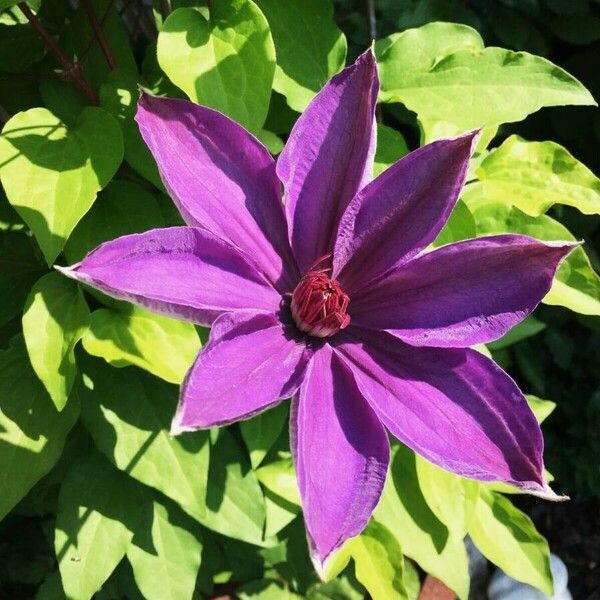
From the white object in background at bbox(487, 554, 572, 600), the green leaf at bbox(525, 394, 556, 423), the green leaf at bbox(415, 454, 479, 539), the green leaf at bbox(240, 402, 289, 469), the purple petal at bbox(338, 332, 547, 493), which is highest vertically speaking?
the purple petal at bbox(338, 332, 547, 493)

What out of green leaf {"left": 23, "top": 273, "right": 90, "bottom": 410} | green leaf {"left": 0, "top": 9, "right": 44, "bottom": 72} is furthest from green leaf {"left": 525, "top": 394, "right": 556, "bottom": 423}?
green leaf {"left": 0, "top": 9, "right": 44, "bottom": 72}

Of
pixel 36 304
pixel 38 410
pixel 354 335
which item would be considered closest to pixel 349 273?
pixel 354 335

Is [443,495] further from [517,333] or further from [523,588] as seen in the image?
[523,588]

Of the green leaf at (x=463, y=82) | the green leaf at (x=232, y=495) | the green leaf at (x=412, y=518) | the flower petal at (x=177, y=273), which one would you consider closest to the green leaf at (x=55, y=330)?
the flower petal at (x=177, y=273)

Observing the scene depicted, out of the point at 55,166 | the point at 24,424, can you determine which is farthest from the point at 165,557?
the point at 55,166

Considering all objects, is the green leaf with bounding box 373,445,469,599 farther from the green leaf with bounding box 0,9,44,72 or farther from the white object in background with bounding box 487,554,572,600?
the green leaf with bounding box 0,9,44,72

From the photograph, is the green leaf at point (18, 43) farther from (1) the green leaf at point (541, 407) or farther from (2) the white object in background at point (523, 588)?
(2) the white object in background at point (523, 588)

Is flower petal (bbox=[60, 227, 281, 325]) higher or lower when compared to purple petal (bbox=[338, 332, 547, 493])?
higher
